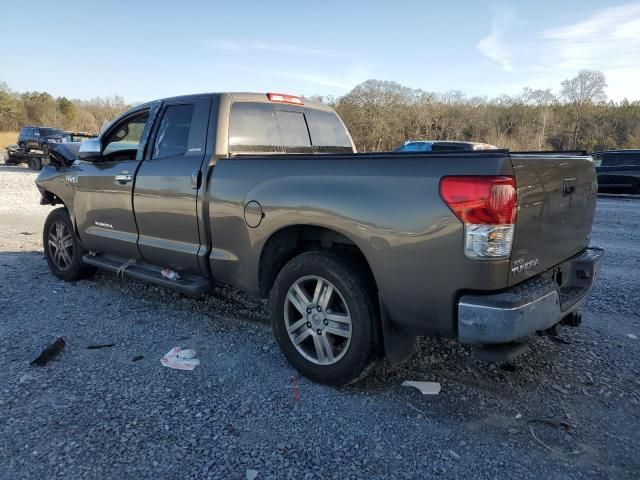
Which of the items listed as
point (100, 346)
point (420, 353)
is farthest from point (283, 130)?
point (100, 346)

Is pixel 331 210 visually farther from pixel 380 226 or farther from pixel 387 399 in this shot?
pixel 387 399

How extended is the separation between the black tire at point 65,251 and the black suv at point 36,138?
21271mm

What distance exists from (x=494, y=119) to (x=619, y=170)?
80.4ft

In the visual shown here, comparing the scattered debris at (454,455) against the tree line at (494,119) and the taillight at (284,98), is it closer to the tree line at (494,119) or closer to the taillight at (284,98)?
the taillight at (284,98)

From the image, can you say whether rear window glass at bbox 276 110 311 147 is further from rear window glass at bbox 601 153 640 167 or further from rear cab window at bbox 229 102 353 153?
rear window glass at bbox 601 153 640 167

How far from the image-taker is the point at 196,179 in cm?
394

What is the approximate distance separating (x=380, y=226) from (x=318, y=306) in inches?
31.4

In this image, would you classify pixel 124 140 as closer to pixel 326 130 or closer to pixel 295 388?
pixel 326 130

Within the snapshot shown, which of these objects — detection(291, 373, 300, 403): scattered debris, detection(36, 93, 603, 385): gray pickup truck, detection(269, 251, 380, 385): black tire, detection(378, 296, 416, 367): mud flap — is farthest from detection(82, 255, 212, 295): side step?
detection(378, 296, 416, 367): mud flap

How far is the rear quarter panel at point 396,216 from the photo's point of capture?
257cm

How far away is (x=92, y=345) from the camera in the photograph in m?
3.94

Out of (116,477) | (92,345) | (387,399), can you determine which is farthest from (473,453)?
(92,345)

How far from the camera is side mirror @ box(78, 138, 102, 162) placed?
510cm

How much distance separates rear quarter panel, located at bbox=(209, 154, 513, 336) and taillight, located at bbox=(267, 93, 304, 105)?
49.3 inches
